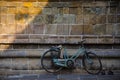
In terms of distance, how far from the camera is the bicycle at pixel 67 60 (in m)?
8.45

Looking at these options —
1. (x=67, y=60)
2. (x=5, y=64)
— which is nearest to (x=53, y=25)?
(x=67, y=60)

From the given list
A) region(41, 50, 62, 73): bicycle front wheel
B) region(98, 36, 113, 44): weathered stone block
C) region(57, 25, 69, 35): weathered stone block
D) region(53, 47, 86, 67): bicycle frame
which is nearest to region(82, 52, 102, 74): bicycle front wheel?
region(53, 47, 86, 67): bicycle frame

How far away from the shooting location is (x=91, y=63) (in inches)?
336

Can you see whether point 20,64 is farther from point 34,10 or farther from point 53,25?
point 34,10

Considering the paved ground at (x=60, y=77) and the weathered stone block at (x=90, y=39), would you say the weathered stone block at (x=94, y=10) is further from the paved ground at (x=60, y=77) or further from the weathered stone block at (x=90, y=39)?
the paved ground at (x=60, y=77)

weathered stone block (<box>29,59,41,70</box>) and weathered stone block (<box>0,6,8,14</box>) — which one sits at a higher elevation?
weathered stone block (<box>0,6,8,14</box>)

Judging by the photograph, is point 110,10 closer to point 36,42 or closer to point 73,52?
point 73,52

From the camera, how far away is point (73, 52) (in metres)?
8.59

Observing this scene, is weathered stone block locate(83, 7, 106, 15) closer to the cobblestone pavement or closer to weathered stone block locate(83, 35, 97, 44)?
weathered stone block locate(83, 35, 97, 44)

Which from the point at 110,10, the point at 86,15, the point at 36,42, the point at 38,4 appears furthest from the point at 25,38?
the point at 110,10

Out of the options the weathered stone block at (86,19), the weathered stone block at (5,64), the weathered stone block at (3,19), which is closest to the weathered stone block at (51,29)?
the weathered stone block at (86,19)

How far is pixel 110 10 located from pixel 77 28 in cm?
114

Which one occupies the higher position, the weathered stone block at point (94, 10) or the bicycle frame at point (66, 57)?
the weathered stone block at point (94, 10)

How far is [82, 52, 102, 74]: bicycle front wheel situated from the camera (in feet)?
28.0
